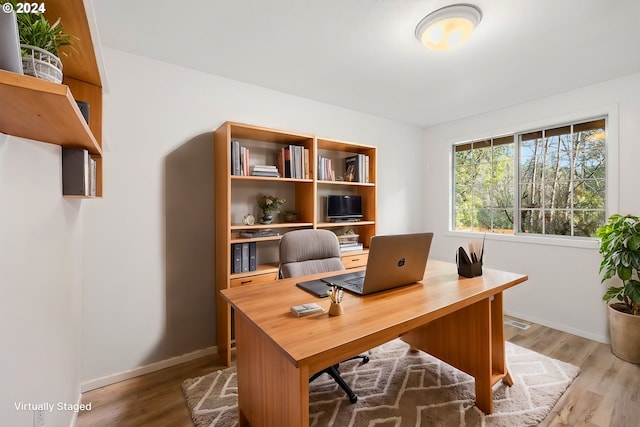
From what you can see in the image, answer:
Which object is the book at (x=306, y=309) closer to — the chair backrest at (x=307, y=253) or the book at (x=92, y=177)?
the chair backrest at (x=307, y=253)

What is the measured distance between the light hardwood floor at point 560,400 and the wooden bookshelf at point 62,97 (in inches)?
61.0

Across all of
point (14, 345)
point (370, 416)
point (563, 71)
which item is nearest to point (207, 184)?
point (14, 345)

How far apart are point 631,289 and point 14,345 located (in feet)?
11.8

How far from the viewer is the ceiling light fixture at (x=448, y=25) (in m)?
1.60

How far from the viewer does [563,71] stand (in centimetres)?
241

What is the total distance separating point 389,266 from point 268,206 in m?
1.46

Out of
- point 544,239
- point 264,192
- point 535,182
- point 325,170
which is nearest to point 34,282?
point 264,192

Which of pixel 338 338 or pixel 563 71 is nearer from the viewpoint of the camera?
pixel 338 338

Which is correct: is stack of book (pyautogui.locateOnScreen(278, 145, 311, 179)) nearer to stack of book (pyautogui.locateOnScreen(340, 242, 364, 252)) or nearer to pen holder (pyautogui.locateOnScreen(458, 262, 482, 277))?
stack of book (pyautogui.locateOnScreen(340, 242, 364, 252))

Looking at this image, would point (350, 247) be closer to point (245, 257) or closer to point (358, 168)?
point (358, 168)

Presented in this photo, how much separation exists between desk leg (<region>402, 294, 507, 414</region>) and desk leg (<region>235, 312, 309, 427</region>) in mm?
1199

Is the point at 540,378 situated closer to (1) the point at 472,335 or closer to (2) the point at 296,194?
(1) the point at 472,335

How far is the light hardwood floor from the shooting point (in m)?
1.65

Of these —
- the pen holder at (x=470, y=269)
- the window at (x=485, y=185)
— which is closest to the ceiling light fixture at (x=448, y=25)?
the pen holder at (x=470, y=269)
